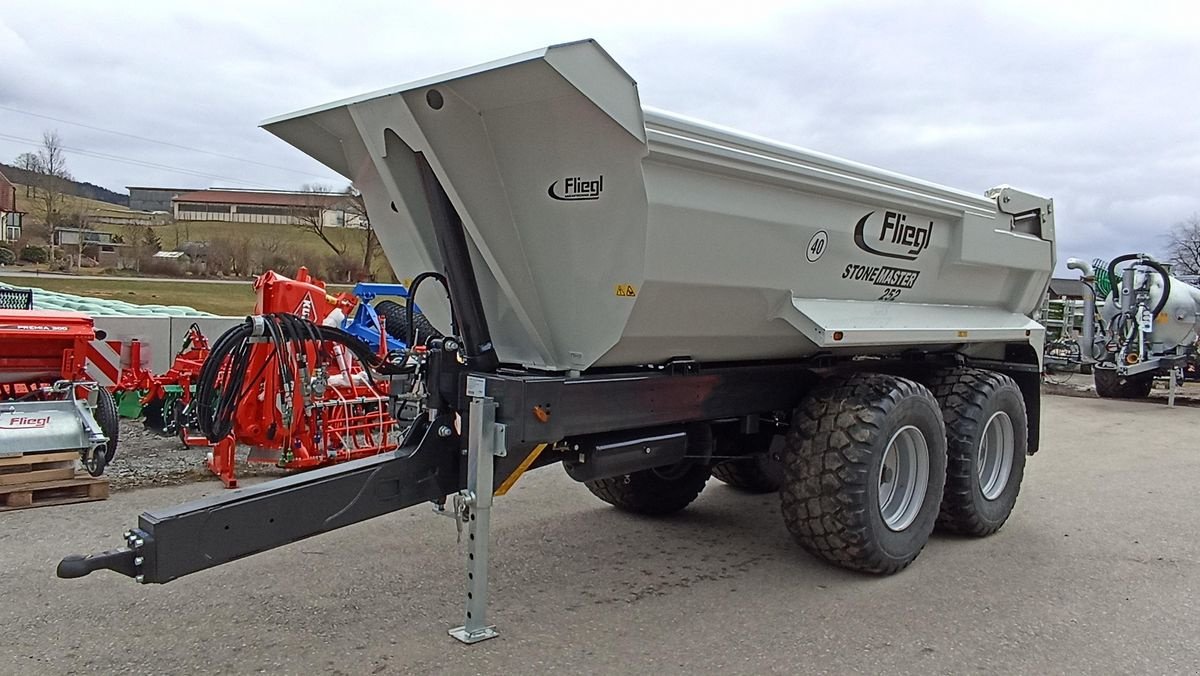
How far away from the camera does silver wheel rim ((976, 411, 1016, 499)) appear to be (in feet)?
19.6

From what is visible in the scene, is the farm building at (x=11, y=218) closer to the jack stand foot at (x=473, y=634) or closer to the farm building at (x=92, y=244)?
the farm building at (x=92, y=244)

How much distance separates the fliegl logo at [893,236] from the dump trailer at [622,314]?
0.02 m

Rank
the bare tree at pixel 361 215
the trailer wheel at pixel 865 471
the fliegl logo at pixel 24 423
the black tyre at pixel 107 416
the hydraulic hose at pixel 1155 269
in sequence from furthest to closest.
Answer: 1. the hydraulic hose at pixel 1155 269
2. the black tyre at pixel 107 416
3. the fliegl logo at pixel 24 423
4. the bare tree at pixel 361 215
5. the trailer wheel at pixel 865 471

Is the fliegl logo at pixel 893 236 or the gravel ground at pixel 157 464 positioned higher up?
the fliegl logo at pixel 893 236

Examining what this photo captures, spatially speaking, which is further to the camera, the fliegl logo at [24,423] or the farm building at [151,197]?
the farm building at [151,197]

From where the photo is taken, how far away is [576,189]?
3.72 metres

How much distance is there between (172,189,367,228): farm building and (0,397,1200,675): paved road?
26.8 metres

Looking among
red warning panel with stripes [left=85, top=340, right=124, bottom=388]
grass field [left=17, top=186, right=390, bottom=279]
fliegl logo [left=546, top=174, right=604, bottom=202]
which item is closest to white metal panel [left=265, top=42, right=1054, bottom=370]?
fliegl logo [left=546, top=174, right=604, bottom=202]

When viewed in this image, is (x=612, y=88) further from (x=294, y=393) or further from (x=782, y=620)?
(x=294, y=393)

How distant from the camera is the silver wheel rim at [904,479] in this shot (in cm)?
514

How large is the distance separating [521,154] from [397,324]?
566cm

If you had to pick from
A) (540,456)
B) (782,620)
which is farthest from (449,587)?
(782,620)

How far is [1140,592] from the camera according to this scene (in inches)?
190

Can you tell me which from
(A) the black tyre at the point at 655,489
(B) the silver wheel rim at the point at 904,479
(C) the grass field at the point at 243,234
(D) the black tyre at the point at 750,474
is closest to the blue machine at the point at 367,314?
(A) the black tyre at the point at 655,489
